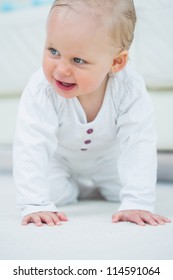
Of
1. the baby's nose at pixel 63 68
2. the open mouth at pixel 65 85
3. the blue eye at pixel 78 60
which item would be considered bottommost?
the open mouth at pixel 65 85

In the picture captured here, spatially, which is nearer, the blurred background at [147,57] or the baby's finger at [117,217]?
the baby's finger at [117,217]

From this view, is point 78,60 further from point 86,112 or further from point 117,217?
point 117,217

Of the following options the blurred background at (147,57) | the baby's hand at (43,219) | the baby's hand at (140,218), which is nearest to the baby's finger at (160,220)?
the baby's hand at (140,218)

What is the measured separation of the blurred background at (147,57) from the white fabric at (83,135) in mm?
351

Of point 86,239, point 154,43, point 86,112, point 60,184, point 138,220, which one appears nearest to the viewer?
point 86,239

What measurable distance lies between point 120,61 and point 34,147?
0.71ft

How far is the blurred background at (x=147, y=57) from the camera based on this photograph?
127 cm

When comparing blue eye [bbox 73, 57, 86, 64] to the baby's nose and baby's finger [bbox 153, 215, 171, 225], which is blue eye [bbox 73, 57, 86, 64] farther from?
baby's finger [bbox 153, 215, 171, 225]

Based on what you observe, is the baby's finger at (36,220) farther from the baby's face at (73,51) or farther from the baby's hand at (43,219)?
the baby's face at (73,51)

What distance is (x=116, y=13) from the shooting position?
754 millimetres

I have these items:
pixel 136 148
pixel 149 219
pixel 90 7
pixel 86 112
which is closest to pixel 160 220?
pixel 149 219

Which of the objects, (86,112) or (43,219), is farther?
(86,112)

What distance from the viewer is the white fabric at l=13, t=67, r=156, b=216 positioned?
83 centimetres

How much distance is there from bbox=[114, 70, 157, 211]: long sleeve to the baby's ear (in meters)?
0.07
